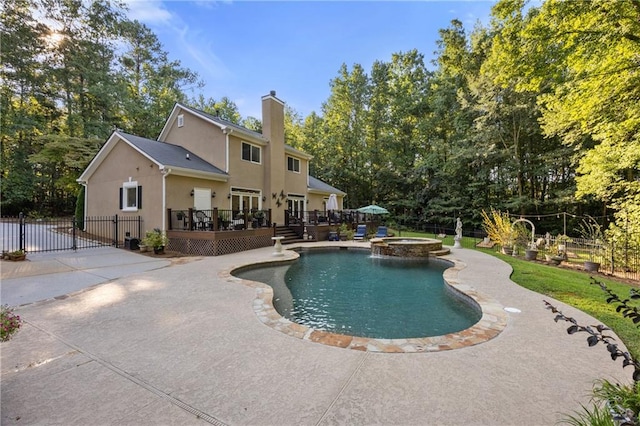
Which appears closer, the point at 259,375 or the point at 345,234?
the point at 259,375

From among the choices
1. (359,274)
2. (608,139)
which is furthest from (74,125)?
(608,139)

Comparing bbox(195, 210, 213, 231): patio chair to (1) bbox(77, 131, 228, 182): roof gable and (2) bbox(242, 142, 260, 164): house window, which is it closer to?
(1) bbox(77, 131, 228, 182): roof gable

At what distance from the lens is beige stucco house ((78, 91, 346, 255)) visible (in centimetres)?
1273

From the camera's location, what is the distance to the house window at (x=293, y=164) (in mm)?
19692

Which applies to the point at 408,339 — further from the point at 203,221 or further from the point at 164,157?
the point at 164,157

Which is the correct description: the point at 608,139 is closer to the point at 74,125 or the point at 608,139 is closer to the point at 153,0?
the point at 153,0

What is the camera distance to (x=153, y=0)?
8.59 m

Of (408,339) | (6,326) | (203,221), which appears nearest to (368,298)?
(408,339)

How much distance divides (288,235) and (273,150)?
5.45 metres

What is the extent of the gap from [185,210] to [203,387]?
1144 centimetres

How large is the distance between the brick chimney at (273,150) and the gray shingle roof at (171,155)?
10.8 ft

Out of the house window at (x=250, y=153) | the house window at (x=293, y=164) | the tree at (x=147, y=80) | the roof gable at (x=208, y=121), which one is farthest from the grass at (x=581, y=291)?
A: the tree at (x=147, y=80)

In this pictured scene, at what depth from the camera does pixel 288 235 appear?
16719 millimetres

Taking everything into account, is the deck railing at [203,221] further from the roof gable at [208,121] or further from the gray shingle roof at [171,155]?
the roof gable at [208,121]
